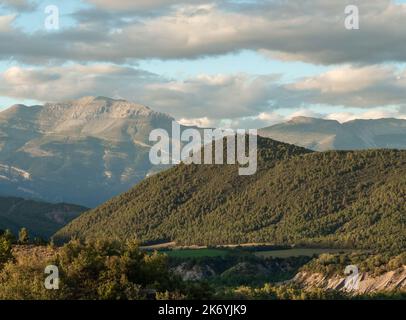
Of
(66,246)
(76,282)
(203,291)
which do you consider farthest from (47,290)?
(203,291)

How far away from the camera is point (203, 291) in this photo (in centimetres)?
9544

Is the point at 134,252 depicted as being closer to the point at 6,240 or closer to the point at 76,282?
the point at 76,282

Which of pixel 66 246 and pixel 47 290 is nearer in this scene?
pixel 47 290

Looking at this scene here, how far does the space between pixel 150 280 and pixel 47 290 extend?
417 inches
